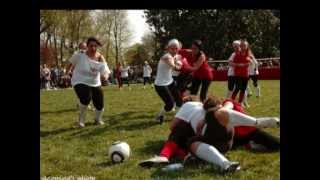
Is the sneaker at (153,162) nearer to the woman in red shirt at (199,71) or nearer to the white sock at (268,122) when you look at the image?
the white sock at (268,122)

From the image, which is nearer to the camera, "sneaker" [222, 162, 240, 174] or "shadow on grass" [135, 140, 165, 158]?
"sneaker" [222, 162, 240, 174]

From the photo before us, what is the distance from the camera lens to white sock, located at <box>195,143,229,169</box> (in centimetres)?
547

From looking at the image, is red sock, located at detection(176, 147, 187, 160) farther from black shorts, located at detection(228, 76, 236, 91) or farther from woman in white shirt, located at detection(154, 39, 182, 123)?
black shorts, located at detection(228, 76, 236, 91)

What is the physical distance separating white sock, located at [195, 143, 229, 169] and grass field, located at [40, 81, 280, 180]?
0.08m

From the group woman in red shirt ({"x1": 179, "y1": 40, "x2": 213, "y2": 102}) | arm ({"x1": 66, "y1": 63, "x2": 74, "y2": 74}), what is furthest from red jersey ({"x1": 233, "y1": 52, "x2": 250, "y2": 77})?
arm ({"x1": 66, "y1": 63, "x2": 74, "y2": 74})

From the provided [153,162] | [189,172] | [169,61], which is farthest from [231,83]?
[189,172]

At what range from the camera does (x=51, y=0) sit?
14.8ft

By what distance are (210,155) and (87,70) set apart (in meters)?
3.07

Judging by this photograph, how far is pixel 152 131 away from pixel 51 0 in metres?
3.33

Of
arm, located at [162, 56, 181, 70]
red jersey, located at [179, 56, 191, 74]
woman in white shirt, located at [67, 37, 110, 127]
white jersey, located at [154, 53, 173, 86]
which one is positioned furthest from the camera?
red jersey, located at [179, 56, 191, 74]

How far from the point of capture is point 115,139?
6.98 meters

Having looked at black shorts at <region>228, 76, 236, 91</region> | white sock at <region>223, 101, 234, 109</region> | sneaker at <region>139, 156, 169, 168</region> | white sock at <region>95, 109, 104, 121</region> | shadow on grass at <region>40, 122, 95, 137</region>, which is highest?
black shorts at <region>228, 76, 236, 91</region>
